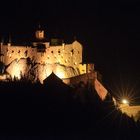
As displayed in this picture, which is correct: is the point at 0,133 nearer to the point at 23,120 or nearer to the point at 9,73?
the point at 23,120

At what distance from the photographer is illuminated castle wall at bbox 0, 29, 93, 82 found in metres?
86.1

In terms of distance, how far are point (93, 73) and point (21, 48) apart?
1134cm

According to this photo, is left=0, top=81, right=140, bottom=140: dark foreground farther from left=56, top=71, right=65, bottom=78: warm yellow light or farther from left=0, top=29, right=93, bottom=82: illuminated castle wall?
left=0, top=29, right=93, bottom=82: illuminated castle wall

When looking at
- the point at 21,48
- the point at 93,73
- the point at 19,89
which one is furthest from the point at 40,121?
the point at 21,48

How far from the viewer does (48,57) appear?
8744 cm

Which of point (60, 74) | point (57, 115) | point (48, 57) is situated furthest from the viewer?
point (48, 57)

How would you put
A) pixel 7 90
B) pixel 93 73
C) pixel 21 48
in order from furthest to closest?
pixel 21 48, pixel 93 73, pixel 7 90

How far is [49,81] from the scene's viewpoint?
257 ft

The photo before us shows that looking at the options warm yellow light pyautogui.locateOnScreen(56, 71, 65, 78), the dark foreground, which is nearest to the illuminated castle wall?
warm yellow light pyautogui.locateOnScreen(56, 71, 65, 78)

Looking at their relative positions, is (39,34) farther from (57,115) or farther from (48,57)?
(57,115)

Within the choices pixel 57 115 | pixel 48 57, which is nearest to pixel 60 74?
pixel 48 57

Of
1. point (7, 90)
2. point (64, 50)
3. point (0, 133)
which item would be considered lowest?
point (0, 133)

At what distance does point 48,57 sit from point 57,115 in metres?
18.3

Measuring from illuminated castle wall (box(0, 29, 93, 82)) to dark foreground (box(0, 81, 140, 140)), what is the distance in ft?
27.2
